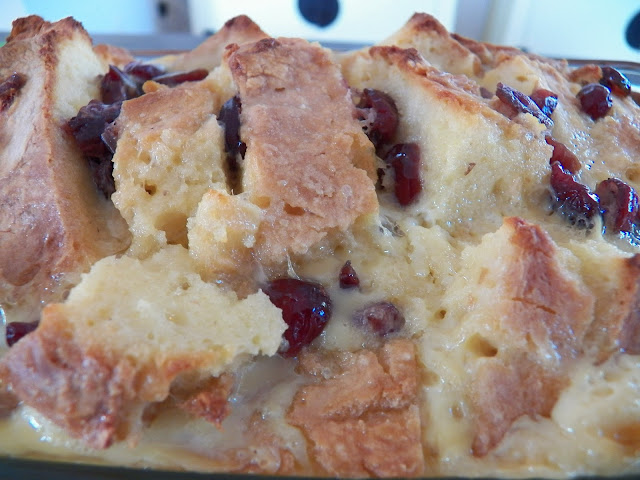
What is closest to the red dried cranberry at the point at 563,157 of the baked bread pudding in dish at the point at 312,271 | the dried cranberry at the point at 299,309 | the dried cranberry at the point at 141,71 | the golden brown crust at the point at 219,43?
the baked bread pudding in dish at the point at 312,271

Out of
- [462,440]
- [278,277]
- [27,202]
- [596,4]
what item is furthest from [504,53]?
[596,4]

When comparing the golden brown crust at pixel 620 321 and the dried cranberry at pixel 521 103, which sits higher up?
the dried cranberry at pixel 521 103

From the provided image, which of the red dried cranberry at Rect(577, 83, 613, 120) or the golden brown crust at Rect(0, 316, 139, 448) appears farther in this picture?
the red dried cranberry at Rect(577, 83, 613, 120)

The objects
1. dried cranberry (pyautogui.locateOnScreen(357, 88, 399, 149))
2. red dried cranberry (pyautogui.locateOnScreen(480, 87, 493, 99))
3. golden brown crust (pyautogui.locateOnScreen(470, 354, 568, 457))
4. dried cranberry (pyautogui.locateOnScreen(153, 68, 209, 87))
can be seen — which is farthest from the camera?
dried cranberry (pyautogui.locateOnScreen(153, 68, 209, 87))

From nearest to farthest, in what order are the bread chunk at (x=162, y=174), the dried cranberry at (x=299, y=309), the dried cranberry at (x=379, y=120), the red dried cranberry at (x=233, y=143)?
1. the dried cranberry at (x=299, y=309)
2. the bread chunk at (x=162, y=174)
3. the red dried cranberry at (x=233, y=143)
4. the dried cranberry at (x=379, y=120)

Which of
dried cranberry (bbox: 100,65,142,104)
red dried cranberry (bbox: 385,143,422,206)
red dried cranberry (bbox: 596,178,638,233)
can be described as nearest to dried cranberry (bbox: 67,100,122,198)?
dried cranberry (bbox: 100,65,142,104)

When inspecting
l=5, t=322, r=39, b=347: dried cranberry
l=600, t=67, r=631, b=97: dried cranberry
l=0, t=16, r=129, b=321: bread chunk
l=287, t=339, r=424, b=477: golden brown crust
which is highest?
l=600, t=67, r=631, b=97: dried cranberry

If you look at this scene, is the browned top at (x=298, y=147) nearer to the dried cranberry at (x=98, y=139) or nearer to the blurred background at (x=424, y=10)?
the dried cranberry at (x=98, y=139)

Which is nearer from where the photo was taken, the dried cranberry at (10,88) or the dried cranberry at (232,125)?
the dried cranberry at (232,125)

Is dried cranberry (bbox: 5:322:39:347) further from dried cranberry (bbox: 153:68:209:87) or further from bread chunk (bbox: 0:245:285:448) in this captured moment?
dried cranberry (bbox: 153:68:209:87)
